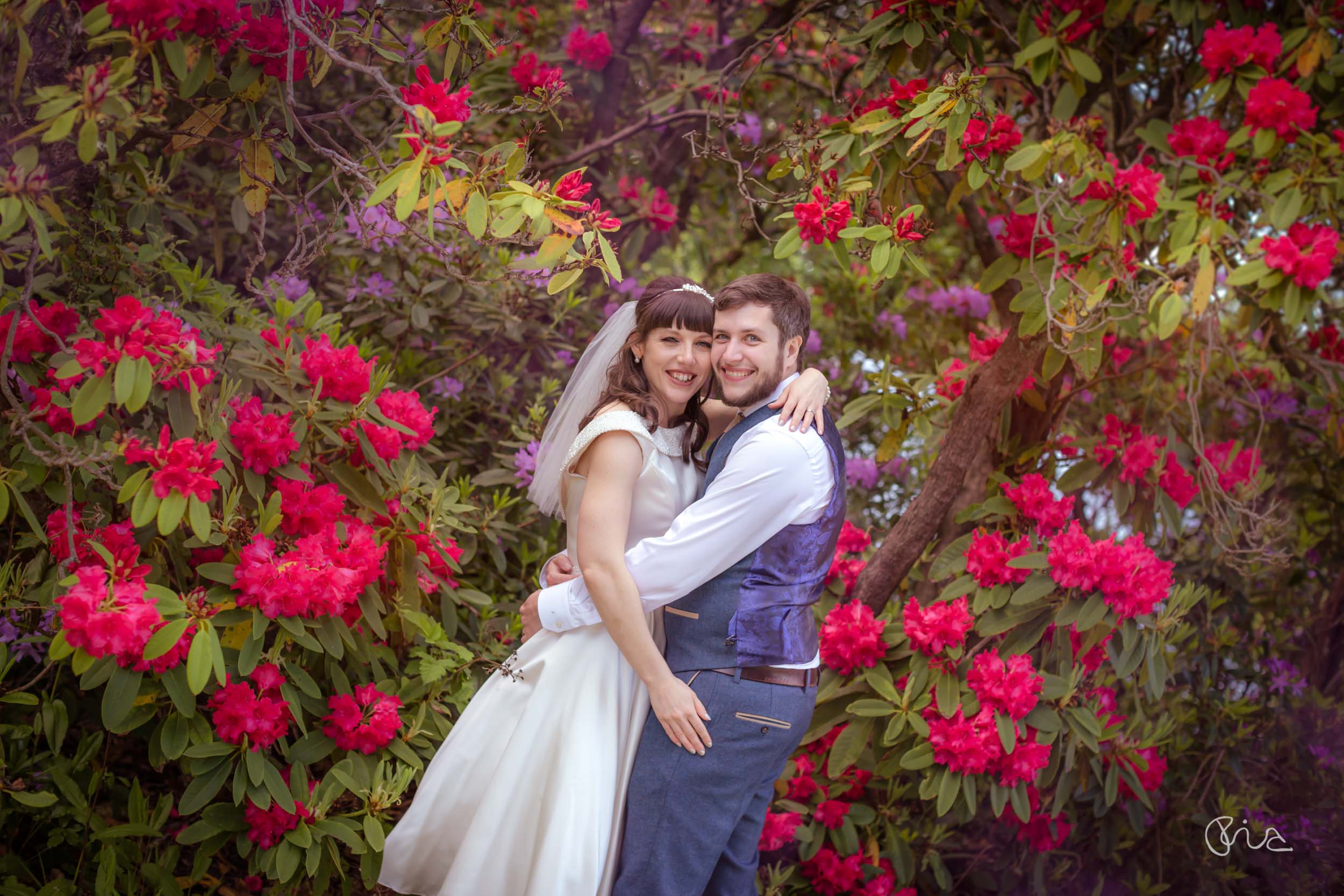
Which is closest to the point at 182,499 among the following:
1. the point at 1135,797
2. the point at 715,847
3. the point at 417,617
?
the point at 417,617

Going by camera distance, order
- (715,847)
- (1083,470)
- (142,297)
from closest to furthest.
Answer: (715,847)
(142,297)
(1083,470)

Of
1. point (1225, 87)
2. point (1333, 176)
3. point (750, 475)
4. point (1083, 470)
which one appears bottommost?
point (1083, 470)

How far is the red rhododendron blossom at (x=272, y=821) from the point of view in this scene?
213 centimetres

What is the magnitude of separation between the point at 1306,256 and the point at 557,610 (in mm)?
2032

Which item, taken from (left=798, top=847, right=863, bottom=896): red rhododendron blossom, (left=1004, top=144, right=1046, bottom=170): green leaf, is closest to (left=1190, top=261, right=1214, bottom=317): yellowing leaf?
(left=1004, top=144, right=1046, bottom=170): green leaf

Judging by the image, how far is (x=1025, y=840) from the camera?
2.89m

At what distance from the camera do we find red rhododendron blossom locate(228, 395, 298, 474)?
2.13 m

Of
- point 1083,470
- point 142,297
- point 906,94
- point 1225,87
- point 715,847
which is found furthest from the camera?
point 1083,470

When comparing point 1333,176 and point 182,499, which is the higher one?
point 1333,176

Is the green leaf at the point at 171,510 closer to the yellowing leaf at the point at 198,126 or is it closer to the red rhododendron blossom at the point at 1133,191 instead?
the yellowing leaf at the point at 198,126

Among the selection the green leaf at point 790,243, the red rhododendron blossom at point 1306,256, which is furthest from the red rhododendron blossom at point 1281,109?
the green leaf at point 790,243

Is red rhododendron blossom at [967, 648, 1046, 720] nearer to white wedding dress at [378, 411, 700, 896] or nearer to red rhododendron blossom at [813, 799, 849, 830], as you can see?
red rhododendron blossom at [813, 799, 849, 830]

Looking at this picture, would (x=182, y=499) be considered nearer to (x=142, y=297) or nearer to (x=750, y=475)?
(x=142, y=297)

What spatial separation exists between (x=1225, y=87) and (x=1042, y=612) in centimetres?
153
